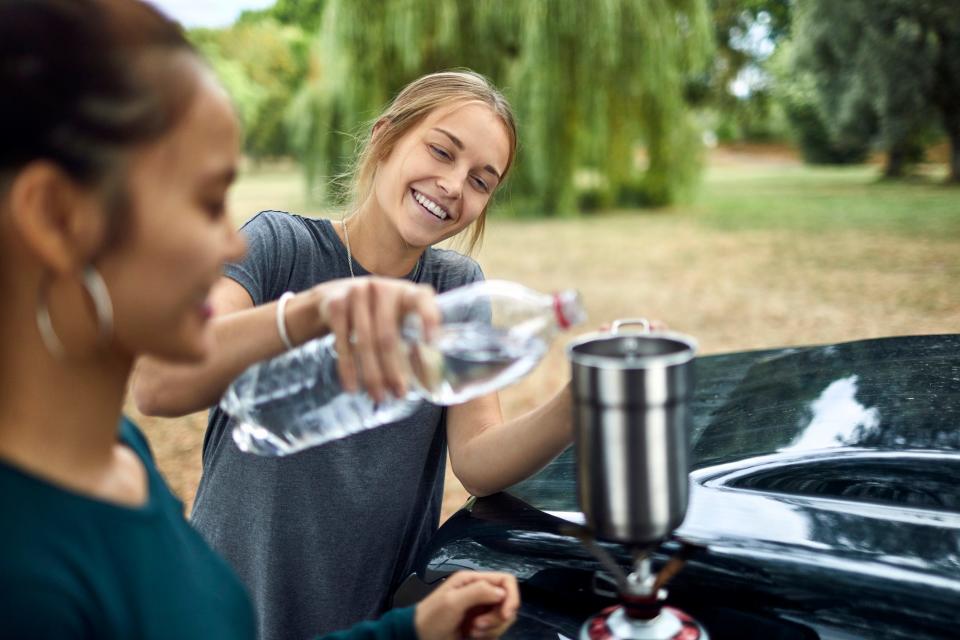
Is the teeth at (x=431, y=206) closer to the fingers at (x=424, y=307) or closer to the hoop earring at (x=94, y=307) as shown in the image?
the fingers at (x=424, y=307)

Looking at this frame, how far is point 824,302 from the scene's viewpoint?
27.0ft

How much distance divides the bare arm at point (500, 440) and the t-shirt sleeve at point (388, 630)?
1.45 ft

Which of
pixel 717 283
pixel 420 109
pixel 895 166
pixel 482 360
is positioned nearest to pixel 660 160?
pixel 717 283

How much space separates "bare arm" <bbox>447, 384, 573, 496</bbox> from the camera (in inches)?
59.4

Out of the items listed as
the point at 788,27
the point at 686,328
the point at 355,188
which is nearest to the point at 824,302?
the point at 686,328

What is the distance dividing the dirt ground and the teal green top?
3.48 metres

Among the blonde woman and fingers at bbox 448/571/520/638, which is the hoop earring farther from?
the blonde woman

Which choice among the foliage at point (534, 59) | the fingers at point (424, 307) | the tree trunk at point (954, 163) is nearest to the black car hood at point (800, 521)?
the fingers at point (424, 307)

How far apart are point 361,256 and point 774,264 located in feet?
30.1

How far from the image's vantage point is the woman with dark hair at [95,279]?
0.74m

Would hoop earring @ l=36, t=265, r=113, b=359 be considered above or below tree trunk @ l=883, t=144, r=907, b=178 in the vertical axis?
above

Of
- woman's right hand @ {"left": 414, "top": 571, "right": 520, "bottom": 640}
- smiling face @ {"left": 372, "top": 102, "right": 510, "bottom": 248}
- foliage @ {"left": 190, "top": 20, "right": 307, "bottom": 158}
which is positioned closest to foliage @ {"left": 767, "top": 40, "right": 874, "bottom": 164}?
foliage @ {"left": 190, "top": 20, "right": 307, "bottom": 158}

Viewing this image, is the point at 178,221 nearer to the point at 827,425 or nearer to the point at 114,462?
the point at 114,462

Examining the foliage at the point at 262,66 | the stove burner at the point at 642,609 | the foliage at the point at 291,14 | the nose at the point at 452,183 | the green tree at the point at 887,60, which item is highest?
the foliage at the point at 291,14
